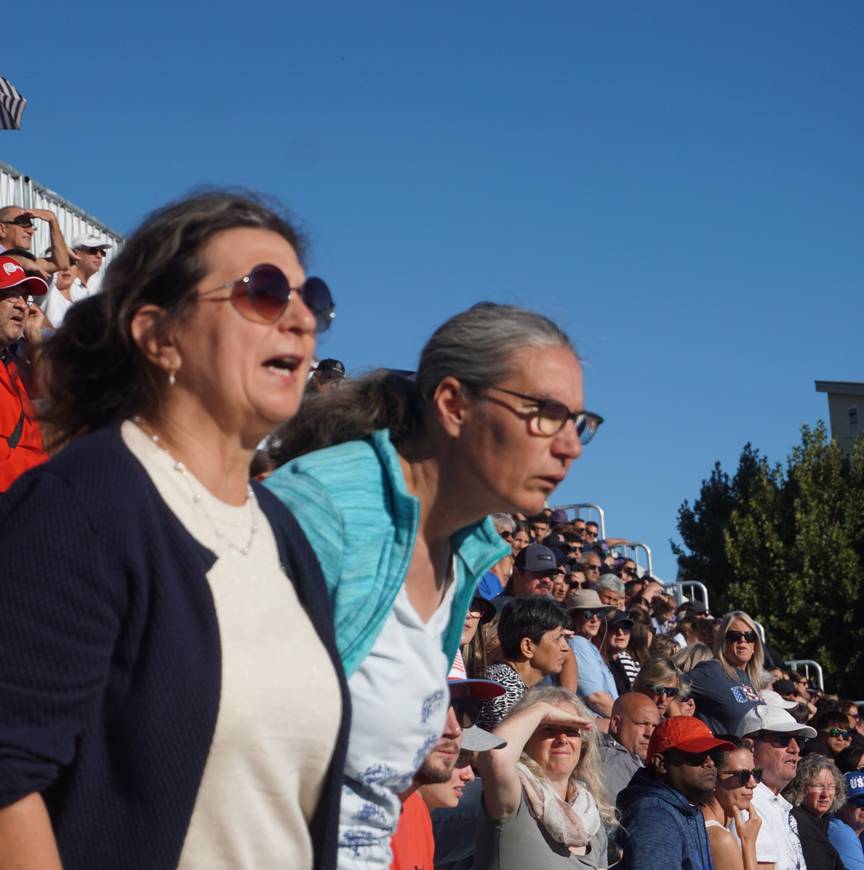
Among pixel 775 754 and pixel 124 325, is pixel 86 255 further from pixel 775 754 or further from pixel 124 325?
pixel 124 325

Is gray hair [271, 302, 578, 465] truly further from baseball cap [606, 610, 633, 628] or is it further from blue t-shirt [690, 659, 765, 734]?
baseball cap [606, 610, 633, 628]

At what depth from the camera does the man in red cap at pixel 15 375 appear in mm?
5772

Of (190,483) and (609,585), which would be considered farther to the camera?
(609,585)

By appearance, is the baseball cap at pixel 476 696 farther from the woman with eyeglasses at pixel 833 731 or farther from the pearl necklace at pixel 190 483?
the woman with eyeglasses at pixel 833 731

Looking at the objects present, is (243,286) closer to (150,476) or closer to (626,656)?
(150,476)

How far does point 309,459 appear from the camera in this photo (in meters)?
2.96

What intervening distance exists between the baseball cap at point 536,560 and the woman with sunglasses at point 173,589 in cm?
753

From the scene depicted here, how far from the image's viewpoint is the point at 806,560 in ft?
112

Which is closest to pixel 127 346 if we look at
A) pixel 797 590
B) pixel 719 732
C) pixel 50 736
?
pixel 50 736

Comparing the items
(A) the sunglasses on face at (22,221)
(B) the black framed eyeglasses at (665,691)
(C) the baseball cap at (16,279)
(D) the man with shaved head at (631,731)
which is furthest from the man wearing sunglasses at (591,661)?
(A) the sunglasses on face at (22,221)

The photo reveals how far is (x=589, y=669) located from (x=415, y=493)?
20.9 feet

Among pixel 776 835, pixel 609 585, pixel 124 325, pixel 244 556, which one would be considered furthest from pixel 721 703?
pixel 124 325

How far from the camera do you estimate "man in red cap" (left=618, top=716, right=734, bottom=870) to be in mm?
6051

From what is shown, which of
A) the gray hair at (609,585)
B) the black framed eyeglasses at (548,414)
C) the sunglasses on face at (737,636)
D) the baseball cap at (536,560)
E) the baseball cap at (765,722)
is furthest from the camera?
the gray hair at (609,585)
